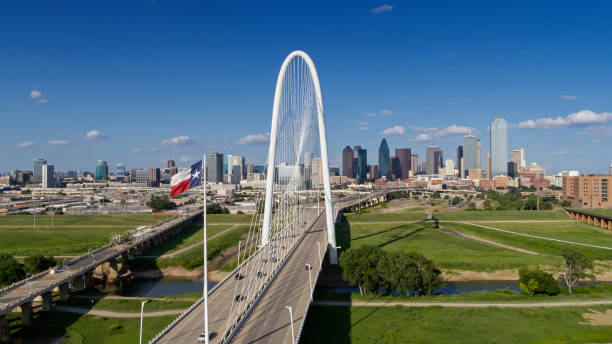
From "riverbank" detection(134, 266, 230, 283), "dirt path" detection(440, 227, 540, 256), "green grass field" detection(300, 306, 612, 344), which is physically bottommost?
"riverbank" detection(134, 266, 230, 283)

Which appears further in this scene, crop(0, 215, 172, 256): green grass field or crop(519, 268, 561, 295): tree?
crop(0, 215, 172, 256): green grass field

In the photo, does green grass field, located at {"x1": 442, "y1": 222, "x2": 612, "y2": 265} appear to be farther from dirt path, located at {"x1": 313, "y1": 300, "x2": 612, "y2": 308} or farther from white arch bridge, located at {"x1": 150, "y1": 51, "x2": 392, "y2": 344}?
white arch bridge, located at {"x1": 150, "y1": 51, "x2": 392, "y2": 344}

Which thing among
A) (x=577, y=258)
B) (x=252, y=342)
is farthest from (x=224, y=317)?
(x=577, y=258)

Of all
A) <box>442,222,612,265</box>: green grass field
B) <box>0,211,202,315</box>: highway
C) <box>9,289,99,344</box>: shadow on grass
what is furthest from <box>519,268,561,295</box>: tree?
<box>0,211,202,315</box>: highway

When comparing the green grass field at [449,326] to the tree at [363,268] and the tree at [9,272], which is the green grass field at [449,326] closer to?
the tree at [363,268]

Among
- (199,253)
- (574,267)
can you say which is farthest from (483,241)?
(199,253)

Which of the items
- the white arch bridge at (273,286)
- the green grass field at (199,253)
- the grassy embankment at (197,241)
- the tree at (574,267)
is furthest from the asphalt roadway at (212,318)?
the tree at (574,267)

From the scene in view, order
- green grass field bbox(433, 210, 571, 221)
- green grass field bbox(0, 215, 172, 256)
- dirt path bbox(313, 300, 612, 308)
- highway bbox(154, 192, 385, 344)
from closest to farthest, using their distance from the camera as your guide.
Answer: highway bbox(154, 192, 385, 344)
dirt path bbox(313, 300, 612, 308)
green grass field bbox(0, 215, 172, 256)
green grass field bbox(433, 210, 571, 221)
